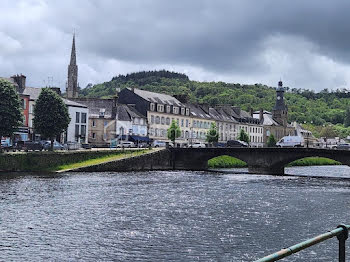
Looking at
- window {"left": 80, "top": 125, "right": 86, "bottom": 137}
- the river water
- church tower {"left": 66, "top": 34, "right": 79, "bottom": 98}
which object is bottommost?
the river water

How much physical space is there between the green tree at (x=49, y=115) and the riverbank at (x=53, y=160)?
22.1ft

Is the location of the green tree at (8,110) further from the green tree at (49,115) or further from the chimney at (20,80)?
the chimney at (20,80)

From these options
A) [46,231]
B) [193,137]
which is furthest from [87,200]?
[193,137]

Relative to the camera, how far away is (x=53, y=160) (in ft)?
248

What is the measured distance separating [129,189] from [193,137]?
85.8 m

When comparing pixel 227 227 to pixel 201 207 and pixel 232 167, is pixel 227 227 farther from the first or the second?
pixel 232 167

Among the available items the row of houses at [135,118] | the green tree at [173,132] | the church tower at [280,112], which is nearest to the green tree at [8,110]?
the row of houses at [135,118]

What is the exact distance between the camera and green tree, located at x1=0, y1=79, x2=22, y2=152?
2985 inches

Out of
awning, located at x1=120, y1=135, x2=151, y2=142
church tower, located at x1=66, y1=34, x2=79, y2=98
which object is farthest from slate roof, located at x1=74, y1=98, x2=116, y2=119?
church tower, located at x1=66, y1=34, x2=79, y2=98

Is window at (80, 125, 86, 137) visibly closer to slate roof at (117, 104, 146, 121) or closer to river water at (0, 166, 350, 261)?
slate roof at (117, 104, 146, 121)

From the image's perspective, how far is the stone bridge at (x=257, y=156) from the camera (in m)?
80.6

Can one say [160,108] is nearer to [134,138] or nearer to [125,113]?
[125,113]

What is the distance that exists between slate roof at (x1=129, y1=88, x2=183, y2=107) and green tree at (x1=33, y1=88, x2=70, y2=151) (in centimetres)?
3823

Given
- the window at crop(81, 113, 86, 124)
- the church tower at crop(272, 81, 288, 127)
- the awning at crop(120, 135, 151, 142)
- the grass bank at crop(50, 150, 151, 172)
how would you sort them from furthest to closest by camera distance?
the church tower at crop(272, 81, 288, 127) < the awning at crop(120, 135, 151, 142) < the window at crop(81, 113, 86, 124) < the grass bank at crop(50, 150, 151, 172)
